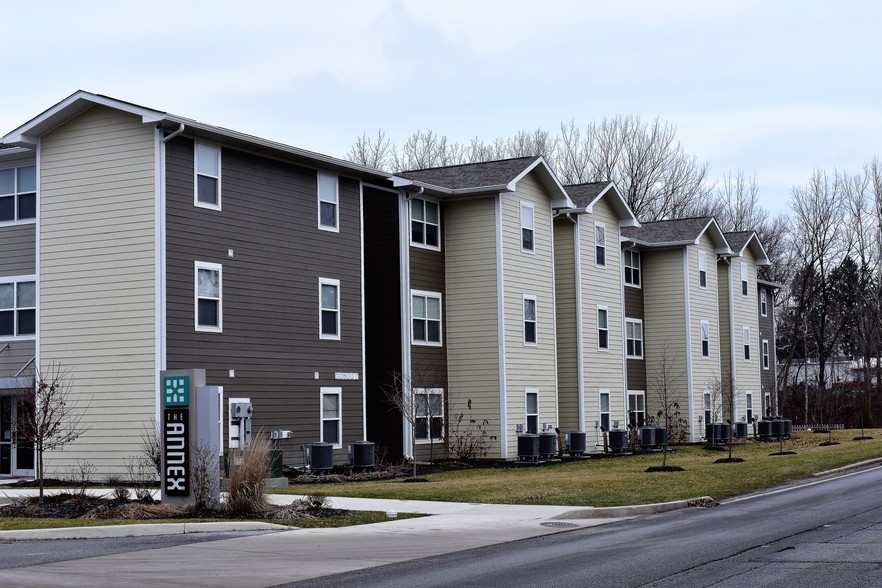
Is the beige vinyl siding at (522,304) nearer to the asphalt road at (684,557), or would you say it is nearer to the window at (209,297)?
the window at (209,297)

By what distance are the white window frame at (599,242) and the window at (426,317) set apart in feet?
28.5

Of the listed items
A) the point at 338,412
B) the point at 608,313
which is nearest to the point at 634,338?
the point at 608,313

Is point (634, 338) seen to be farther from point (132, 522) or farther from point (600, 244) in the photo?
point (132, 522)

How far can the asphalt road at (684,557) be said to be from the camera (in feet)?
39.3

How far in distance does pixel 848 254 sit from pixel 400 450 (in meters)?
54.1

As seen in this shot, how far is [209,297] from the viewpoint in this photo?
2766 cm

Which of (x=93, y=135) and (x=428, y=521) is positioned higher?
(x=93, y=135)

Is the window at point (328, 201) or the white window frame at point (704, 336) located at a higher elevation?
the window at point (328, 201)

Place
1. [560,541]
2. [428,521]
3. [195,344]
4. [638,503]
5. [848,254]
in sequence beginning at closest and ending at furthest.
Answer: [560,541] < [428,521] < [638,503] < [195,344] < [848,254]

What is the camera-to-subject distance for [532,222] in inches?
1490

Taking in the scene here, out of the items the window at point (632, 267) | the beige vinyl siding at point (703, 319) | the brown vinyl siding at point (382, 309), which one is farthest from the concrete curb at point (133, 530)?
the beige vinyl siding at point (703, 319)

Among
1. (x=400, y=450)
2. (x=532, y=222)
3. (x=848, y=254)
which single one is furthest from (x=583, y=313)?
(x=848, y=254)

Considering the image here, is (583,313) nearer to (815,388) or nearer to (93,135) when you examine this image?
(93,135)

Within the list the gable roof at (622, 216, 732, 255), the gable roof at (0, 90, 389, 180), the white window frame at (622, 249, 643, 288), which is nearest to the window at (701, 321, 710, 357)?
the white window frame at (622, 249, 643, 288)
